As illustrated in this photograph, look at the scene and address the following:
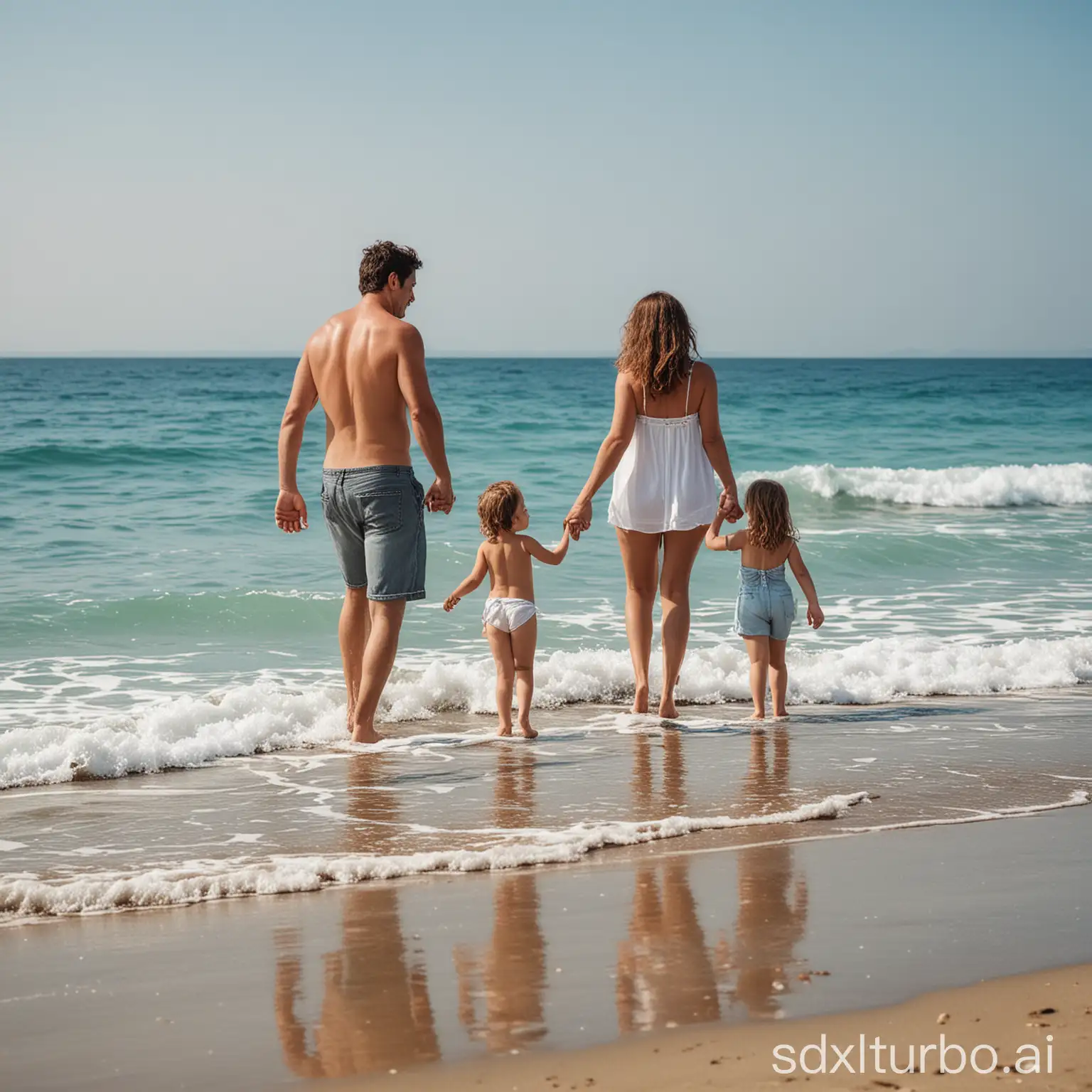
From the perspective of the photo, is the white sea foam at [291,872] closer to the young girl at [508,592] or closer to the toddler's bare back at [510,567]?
the young girl at [508,592]

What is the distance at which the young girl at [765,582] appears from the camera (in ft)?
19.8

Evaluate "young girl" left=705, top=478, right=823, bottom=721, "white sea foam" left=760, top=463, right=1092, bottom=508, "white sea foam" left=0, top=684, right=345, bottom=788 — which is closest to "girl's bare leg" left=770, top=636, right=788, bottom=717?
"young girl" left=705, top=478, right=823, bottom=721

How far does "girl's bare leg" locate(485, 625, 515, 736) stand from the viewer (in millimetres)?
5777

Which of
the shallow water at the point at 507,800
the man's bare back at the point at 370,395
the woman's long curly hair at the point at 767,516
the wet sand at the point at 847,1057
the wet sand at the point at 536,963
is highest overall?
the man's bare back at the point at 370,395

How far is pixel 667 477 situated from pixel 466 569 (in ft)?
20.0

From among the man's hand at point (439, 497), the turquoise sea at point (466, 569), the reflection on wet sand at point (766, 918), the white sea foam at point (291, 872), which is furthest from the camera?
the turquoise sea at point (466, 569)

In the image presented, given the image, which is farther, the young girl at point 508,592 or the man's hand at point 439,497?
the young girl at point 508,592

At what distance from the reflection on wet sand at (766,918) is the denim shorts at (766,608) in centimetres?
140

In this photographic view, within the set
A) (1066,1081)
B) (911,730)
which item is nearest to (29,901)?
(1066,1081)

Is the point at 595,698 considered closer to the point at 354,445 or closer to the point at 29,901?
the point at 354,445

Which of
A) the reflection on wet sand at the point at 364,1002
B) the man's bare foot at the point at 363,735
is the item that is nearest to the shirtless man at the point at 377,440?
the man's bare foot at the point at 363,735

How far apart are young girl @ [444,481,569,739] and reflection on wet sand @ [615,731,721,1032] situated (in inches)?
77.8

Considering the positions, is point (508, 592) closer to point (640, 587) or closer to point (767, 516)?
point (640, 587)

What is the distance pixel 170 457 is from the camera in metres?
20.4
